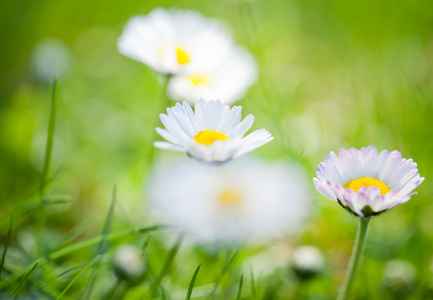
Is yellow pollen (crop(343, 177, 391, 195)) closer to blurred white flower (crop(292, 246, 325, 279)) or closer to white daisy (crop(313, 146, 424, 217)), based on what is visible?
white daisy (crop(313, 146, 424, 217))

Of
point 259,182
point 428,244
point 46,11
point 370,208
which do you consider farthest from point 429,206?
point 46,11

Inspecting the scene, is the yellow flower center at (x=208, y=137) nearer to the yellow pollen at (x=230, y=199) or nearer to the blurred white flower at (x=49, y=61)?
the yellow pollen at (x=230, y=199)

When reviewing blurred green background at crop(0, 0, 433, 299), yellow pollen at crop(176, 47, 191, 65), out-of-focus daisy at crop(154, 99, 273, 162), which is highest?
out-of-focus daisy at crop(154, 99, 273, 162)

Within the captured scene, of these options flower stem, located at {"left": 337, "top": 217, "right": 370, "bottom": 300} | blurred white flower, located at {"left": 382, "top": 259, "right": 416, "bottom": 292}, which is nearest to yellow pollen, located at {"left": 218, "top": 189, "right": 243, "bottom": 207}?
flower stem, located at {"left": 337, "top": 217, "right": 370, "bottom": 300}

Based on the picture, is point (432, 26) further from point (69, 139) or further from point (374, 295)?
point (69, 139)

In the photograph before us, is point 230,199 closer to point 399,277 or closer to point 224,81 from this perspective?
point 399,277

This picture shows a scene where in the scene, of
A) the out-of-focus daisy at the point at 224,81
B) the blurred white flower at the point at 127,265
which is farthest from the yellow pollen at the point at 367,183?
the out-of-focus daisy at the point at 224,81

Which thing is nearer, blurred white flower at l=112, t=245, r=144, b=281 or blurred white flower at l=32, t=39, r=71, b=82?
blurred white flower at l=112, t=245, r=144, b=281

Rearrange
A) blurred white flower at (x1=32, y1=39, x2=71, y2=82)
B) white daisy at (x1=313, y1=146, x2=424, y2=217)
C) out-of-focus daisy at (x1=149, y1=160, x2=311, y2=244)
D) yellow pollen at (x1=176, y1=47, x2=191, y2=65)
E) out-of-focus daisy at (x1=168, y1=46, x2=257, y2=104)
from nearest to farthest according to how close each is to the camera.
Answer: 1. white daisy at (x1=313, y1=146, x2=424, y2=217)
2. out-of-focus daisy at (x1=149, y1=160, x2=311, y2=244)
3. yellow pollen at (x1=176, y1=47, x2=191, y2=65)
4. out-of-focus daisy at (x1=168, y1=46, x2=257, y2=104)
5. blurred white flower at (x1=32, y1=39, x2=71, y2=82)
